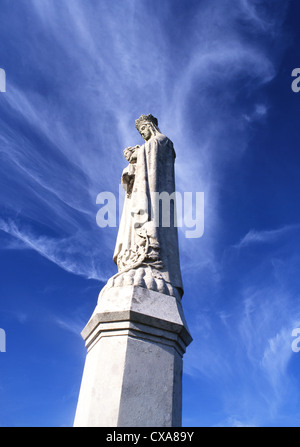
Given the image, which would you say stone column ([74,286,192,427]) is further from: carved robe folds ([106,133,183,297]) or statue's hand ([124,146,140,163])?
statue's hand ([124,146,140,163])

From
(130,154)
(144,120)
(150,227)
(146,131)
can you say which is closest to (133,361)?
(150,227)

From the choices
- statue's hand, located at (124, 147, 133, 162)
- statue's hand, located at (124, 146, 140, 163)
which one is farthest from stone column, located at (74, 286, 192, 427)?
statue's hand, located at (124, 147, 133, 162)

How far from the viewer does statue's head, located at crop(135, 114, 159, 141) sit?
9.09 m

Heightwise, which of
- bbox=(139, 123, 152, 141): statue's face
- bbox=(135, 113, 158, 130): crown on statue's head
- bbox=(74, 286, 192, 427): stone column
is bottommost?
bbox=(74, 286, 192, 427): stone column

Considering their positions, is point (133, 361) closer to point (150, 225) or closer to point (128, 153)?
point (150, 225)

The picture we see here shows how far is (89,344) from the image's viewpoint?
5.93m

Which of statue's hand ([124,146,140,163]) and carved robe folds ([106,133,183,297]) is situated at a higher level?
statue's hand ([124,146,140,163])

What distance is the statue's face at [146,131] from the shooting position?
9107mm

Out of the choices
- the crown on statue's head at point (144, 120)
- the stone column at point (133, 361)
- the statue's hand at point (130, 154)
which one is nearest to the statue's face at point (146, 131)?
the crown on statue's head at point (144, 120)

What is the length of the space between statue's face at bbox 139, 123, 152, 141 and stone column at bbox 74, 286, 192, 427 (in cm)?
473

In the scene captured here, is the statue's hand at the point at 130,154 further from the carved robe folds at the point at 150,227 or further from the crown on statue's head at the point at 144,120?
the crown on statue's head at the point at 144,120

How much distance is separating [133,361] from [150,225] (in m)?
2.57
